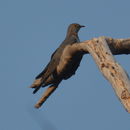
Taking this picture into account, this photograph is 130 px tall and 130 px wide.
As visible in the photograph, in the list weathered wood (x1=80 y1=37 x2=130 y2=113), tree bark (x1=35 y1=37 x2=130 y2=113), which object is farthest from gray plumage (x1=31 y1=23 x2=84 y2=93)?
weathered wood (x1=80 y1=37 x2=130 y2=113)

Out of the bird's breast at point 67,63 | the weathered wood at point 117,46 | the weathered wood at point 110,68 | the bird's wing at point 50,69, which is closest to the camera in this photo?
the weathered wood at point 110,68

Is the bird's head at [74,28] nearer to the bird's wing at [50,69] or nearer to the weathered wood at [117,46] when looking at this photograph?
the bird's wing at [50,69]

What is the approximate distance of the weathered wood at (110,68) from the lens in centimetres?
547

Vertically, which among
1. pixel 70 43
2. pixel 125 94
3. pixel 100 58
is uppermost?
pixel 70 43

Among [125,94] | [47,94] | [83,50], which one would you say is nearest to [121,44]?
[83,50]

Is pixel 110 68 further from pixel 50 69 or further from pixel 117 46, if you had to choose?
pixel 50 69

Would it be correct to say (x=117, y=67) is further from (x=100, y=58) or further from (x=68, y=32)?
(x=68, y=32)

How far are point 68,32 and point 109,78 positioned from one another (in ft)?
8.48

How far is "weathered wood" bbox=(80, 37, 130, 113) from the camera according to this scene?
17.9ft

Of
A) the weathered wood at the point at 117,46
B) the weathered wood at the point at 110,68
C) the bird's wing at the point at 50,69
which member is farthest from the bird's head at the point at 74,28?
the weathered wood at the point at 110,68

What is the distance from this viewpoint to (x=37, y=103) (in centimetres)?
712

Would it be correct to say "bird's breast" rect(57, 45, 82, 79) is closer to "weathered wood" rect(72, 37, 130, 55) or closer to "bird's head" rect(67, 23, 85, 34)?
"weathered wood" rect(72, 37, 130, 55)

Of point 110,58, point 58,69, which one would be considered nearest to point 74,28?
point 58,69

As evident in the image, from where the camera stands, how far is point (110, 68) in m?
5.91
